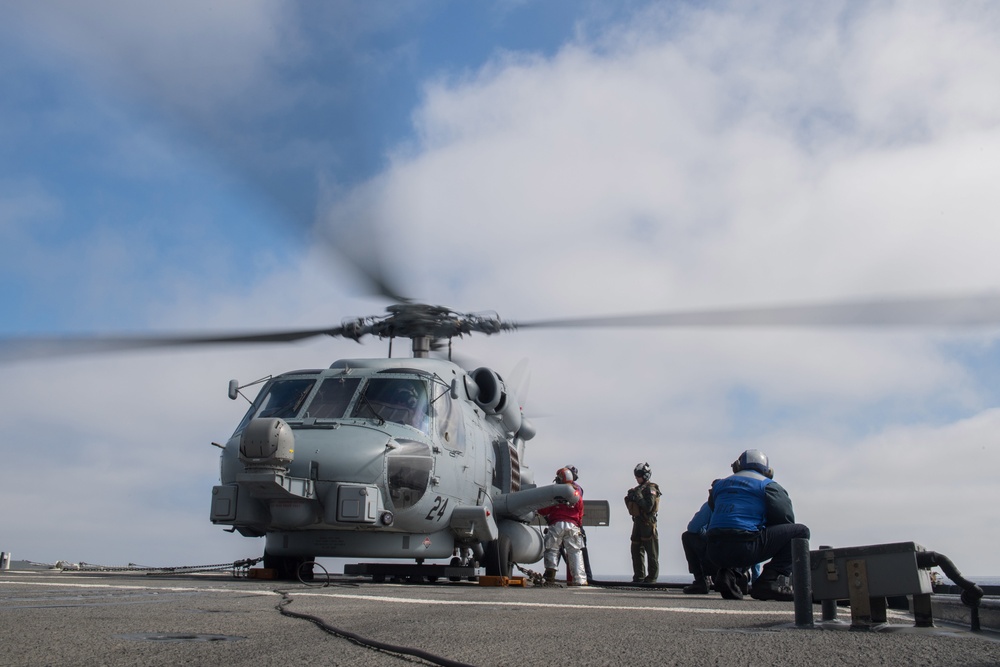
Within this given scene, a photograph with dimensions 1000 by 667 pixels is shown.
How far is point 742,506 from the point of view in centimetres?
855

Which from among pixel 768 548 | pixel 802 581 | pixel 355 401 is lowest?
pixel 802 581

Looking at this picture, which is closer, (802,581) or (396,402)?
(802,581)

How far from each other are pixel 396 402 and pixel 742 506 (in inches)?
188

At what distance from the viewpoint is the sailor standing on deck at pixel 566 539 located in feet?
42.0

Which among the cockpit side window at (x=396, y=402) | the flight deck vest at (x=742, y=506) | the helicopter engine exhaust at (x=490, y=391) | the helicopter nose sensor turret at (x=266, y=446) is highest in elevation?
the helicopter engine exhaust at (x=490, y=391)

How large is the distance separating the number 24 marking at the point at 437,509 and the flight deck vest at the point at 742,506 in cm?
381

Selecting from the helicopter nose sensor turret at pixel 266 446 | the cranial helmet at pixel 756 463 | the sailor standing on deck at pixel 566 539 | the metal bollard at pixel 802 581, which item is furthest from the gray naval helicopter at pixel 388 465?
the metal bollard at pixel 802 581

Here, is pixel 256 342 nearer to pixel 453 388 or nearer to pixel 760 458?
pixel 453 388

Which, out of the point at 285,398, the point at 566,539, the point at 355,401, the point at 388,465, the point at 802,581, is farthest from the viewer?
the point at 566,539

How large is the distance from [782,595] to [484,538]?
4.64 m

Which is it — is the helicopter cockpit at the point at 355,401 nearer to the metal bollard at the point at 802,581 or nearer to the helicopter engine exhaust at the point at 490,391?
the helicopter engine exhaust at the point at 490,391

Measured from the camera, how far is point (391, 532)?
36.8ft

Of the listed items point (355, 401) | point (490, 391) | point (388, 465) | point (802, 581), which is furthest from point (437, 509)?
point (802, 581)

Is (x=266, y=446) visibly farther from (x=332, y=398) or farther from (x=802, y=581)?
(x=802, y=581)
